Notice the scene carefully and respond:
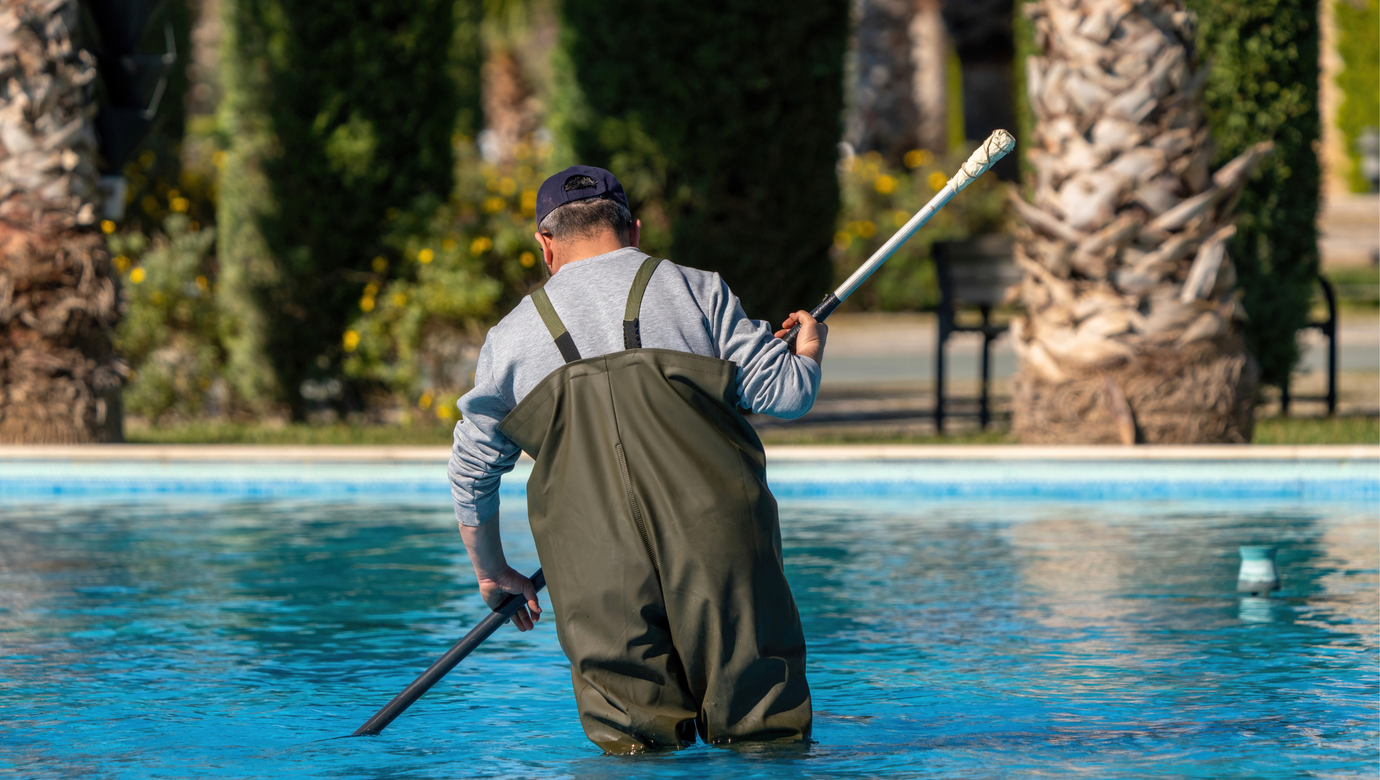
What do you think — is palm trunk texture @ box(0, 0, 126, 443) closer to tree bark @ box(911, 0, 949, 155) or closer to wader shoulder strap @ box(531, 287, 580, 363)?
wader shoulder strap @ box(531, 287, 580, 363)

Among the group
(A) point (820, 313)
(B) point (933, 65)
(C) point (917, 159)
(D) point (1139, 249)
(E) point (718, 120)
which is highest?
(B) point (933, 65)

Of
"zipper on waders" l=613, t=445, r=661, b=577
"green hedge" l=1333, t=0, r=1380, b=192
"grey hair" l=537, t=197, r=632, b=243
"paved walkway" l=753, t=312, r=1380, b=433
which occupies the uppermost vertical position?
"green hedge" l=1333, t=0, r=1380, b=192

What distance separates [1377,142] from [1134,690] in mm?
32011

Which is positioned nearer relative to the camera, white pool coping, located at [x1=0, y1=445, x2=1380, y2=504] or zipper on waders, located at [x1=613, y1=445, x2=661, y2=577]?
zipper on waders, located at [x1=613, y1=445, x2=661, y2=577]

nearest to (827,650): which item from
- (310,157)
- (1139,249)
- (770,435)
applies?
(1139,249)

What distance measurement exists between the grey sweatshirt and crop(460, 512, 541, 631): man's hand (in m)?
0.04

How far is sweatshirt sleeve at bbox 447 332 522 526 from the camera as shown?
14.7 ft

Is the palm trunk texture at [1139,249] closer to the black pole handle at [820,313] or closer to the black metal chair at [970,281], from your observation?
the black metal chair at [970,281]

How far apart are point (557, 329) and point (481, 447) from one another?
34 centimetres

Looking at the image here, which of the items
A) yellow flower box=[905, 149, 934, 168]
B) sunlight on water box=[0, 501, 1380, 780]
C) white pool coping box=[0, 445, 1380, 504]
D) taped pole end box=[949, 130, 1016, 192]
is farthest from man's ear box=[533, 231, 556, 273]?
yellow flower box=[905, 149, 934, 168]

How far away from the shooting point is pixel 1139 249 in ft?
37.3

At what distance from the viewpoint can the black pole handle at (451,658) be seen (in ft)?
15.6

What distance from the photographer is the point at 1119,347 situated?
11258 millimetres

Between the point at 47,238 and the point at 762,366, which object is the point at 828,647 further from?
the point at 47,238
